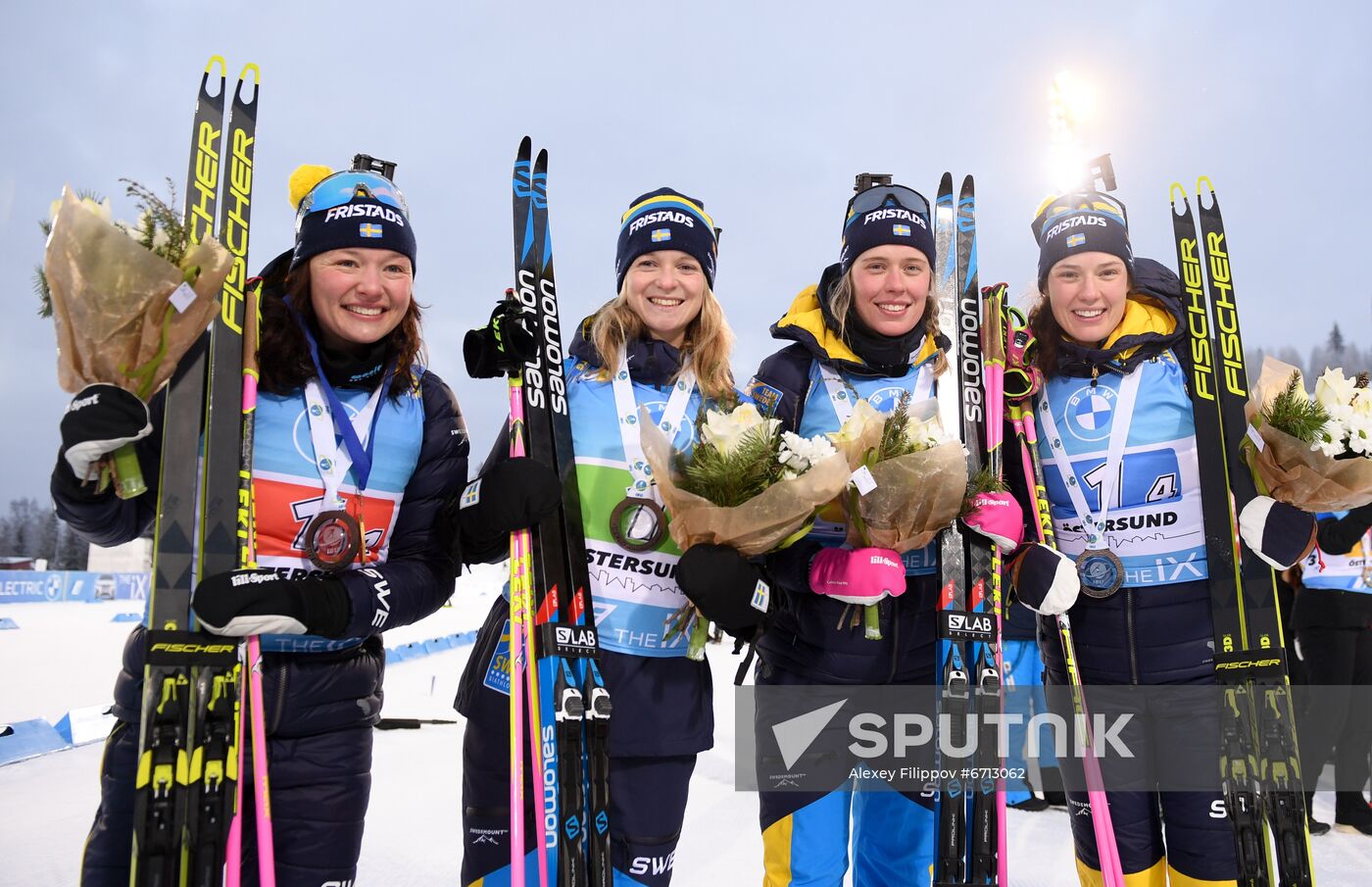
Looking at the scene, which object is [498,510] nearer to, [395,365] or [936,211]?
[395,365]

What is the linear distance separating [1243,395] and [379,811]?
14.3 ft

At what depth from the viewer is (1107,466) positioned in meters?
2.61

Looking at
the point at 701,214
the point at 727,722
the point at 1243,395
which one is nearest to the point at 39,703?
the point at 727,722

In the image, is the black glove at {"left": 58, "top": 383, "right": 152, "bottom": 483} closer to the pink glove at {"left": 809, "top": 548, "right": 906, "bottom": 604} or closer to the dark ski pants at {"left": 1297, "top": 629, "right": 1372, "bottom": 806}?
the pink glove at {"left": 809, "top": 548, "right": 906, "bottom": 604}

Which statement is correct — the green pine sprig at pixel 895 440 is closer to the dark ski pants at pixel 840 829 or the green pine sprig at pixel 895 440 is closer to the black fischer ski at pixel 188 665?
the dark ski pants at pixel 840 829

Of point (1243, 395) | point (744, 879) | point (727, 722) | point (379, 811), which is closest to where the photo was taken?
point (1243, 395)

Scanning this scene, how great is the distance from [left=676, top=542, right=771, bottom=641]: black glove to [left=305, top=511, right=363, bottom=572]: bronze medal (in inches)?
32.2

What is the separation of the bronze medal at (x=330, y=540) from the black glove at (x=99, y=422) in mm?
441

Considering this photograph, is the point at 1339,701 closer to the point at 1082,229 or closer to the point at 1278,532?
the point at 1278,532

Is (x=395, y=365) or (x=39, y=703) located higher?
(x=395, y=365)

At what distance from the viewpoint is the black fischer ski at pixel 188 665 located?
6.01ft

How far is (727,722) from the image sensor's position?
7.12 m

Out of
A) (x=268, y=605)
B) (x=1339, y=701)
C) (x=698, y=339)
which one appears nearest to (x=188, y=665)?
(x=268, y=605)

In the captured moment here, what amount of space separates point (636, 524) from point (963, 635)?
101 cm
